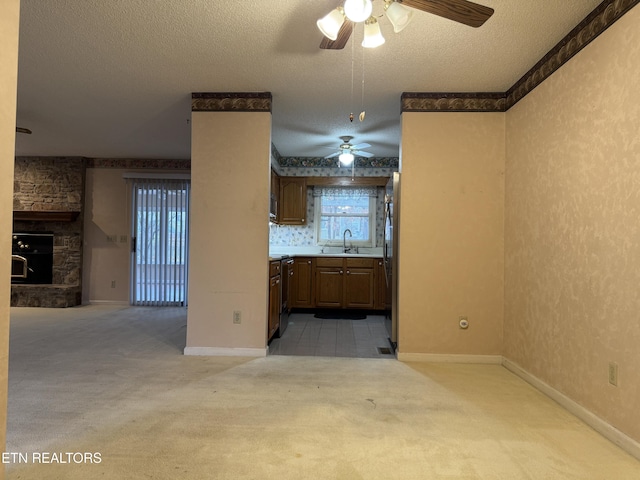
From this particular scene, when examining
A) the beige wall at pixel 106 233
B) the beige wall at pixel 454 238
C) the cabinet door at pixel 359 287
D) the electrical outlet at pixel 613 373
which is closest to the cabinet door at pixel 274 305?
the beige wall at pixel 454 238

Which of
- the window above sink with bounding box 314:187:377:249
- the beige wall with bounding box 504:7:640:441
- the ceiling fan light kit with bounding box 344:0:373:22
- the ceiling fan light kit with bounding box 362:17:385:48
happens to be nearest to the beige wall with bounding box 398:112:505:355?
the beige wall with bounding box 504:7:640:441

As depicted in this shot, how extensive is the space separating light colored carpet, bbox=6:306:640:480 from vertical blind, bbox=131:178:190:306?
8.56 feet

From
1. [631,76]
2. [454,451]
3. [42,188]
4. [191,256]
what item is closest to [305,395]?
[454,451]

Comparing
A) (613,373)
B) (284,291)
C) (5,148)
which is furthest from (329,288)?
(5,148)

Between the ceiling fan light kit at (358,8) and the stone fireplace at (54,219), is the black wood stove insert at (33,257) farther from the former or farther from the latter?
the ceiling fan light kit at (358,8)

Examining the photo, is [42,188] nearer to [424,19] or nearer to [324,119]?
[324,119]

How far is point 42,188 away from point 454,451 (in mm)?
6757

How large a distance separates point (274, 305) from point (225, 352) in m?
0.68

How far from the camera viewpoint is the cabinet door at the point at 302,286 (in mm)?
5211

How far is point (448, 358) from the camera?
124 inches

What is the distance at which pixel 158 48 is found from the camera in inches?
98.5

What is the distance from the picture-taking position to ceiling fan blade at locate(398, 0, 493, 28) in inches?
62.5

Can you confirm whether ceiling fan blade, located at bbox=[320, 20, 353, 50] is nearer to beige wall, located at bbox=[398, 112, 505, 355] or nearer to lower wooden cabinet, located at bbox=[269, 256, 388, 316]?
beige wall, located at bbox=[398, 112, 505, 355]

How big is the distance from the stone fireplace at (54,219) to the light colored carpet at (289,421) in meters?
2.98
